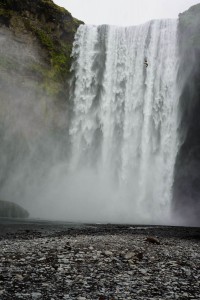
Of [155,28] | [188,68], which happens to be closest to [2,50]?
[155,28]

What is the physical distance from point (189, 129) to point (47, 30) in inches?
1034

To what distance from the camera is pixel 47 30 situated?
5172cm

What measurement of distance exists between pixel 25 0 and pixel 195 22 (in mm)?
25249

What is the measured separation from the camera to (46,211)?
45750 mm

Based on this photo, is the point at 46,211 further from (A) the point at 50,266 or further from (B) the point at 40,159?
(A) the point at 50,266

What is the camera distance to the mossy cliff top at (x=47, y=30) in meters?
49.3

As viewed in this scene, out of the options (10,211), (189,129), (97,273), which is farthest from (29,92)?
(97,273)

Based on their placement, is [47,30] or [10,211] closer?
[10,211]

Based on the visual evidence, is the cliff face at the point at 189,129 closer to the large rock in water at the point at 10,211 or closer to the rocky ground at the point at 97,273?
the large rock in water at the point at 10,211

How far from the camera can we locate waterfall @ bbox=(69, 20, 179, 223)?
145 ft

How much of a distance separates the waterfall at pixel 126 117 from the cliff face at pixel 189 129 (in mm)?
1095

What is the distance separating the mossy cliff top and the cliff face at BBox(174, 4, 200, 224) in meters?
17.5

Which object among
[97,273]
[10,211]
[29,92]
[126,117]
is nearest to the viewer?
[97,273]

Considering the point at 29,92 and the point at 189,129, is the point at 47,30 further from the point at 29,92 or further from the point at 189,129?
the point at 189,129
